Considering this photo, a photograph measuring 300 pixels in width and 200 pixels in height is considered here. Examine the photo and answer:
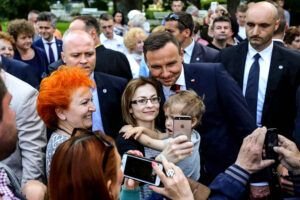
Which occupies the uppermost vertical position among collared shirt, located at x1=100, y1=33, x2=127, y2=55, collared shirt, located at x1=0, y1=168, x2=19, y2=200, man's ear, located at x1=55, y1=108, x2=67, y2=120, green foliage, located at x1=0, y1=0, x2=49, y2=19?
collared shirt, located at x1=0, y1=168, x2=19, y2=200

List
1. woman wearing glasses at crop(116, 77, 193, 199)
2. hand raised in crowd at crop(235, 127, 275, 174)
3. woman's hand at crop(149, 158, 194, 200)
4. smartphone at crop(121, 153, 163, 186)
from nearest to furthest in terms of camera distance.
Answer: woman's hand at crop(149, 158, 194, 200) → smartphone at crop(121, 153, 163, 186) → hand raised in crowd at crop(235, 127, 275, 174) → woman wearing glasses at crop(116, 77, 193, 199)

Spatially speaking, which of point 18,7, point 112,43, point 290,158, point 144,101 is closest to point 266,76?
point 144,101

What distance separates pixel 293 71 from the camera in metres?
4.36

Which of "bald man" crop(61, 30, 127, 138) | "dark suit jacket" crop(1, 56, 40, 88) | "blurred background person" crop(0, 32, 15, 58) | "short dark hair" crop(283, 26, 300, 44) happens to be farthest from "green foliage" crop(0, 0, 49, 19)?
"bald man" crop(61, 30, 127, 138)

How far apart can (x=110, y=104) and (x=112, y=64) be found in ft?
5.07

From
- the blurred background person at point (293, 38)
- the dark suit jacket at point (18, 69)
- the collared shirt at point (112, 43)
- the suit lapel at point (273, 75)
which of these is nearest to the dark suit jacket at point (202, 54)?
the suit lapel at point (273, 75)

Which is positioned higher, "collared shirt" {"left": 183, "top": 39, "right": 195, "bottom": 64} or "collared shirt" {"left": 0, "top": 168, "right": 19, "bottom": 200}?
"collared shirt" {"left": 0, "top": 168, "right": 19, "bottom": 200}

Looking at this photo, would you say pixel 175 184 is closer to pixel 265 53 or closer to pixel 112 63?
pixel 265 53

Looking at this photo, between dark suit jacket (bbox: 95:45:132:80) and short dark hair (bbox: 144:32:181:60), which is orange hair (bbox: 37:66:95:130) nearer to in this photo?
short dark hair (bbox: 144:32:181:60)

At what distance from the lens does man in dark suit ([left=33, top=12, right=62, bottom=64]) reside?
339 inches

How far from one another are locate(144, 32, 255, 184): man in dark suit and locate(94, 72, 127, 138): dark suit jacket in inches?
18.5

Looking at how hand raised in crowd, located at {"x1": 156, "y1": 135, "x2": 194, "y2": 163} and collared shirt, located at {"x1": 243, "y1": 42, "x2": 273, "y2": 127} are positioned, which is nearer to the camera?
hand raised in crowd, located at {"x1": 156, "y1": 135, "x2": 194, "y2": 163}

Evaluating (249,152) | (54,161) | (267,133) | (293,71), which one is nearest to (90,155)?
(54,161)

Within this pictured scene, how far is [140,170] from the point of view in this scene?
2.29 meters
